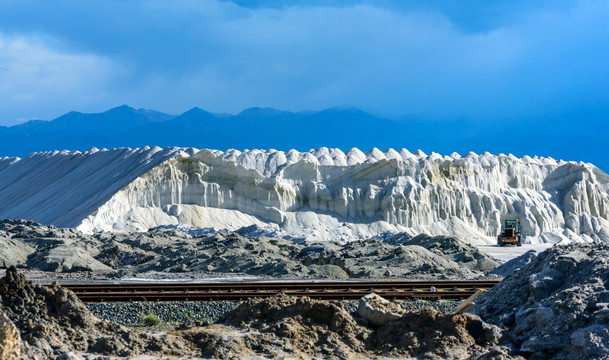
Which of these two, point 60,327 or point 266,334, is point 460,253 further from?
point 60,327

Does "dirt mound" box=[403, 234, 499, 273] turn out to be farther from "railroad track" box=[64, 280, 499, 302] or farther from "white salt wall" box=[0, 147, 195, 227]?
"white salt wall" box=[0, 147, 195, 227]

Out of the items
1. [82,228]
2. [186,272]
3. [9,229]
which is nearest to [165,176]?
[82,228]

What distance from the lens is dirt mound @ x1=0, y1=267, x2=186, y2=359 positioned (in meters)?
9.75

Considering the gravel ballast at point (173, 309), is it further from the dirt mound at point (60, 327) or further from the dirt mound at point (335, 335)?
the dirt mound at point (60, 327)

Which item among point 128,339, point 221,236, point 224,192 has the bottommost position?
point 128,339

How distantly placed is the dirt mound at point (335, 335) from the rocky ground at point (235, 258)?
11.6m

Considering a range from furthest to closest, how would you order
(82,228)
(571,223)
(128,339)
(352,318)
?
(571,223)
(82,228)
(352,318)
(128,339)

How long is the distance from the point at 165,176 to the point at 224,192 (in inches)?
161

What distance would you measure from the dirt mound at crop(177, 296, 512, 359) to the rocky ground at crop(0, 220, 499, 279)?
1160cm

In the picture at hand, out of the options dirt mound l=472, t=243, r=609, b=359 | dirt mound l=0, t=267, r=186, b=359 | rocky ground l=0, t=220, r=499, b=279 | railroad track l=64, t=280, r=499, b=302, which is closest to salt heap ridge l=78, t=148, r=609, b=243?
rocky ground l=0, t=220, r=499, b=279

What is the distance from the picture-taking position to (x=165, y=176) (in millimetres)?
53562

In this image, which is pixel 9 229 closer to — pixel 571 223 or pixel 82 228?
pixel 82 228

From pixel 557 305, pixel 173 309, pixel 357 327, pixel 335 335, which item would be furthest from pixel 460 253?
Answer: pixel 335 335

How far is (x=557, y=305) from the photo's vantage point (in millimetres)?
10258
